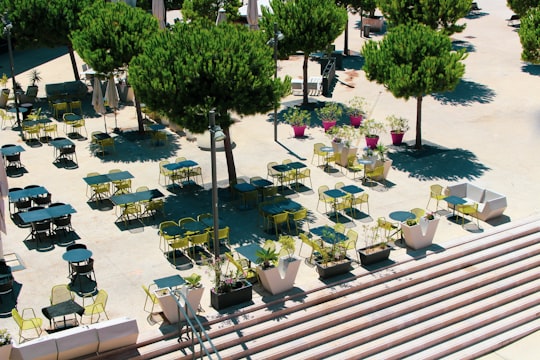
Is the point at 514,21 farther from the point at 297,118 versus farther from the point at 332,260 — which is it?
the point at 332,260

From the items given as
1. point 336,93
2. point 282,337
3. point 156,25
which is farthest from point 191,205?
point 336,93

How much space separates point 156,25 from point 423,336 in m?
18.2

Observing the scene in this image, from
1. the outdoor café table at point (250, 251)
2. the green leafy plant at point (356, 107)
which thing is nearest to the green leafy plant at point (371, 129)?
the green leafy plant at point (356, 107)

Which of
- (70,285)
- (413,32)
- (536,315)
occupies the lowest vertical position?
(536,315)

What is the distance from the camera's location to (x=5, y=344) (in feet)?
51.2

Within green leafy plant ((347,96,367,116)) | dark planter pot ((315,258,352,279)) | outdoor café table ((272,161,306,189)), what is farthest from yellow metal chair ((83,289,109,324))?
green leafy plant ((347,96,367,116))

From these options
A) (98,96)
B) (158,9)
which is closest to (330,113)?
(158,9)

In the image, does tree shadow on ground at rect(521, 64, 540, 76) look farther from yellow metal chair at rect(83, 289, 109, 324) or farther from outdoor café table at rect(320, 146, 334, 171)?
yellow metal chair at rect(83, 289, 109, 324)

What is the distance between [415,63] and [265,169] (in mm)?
7070

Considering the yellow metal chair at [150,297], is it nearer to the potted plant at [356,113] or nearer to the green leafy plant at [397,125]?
the green leafy plant at [397,125]

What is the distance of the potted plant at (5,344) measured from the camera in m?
15.6

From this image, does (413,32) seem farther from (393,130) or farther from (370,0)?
(370,0)

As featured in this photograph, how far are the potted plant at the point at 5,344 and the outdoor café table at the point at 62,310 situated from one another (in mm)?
1199

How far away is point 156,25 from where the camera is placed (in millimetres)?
31031
